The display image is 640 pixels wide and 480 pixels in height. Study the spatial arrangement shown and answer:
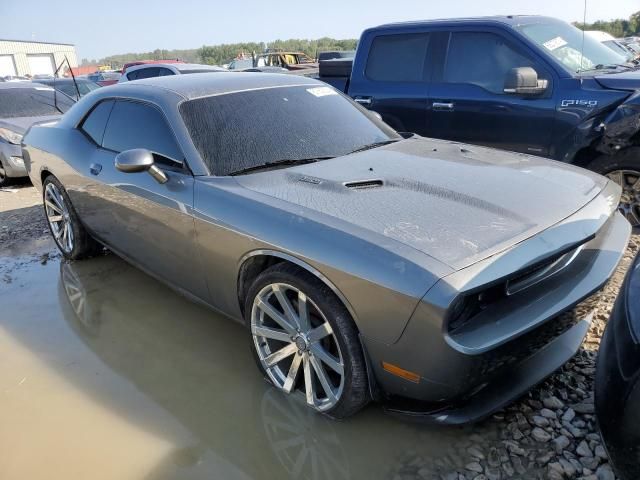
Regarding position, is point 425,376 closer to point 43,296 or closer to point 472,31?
point 43,296

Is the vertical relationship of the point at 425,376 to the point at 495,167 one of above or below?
below

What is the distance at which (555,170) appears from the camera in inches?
117

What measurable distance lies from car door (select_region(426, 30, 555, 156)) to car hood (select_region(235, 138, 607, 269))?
1438mm

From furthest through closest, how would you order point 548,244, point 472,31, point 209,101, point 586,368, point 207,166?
point 472,31 < point 209,101 < point 207,166 < point 586,368 < point 548,244

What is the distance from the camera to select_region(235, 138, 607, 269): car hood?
2125 millimetres

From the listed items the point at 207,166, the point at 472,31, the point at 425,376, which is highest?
the point at 472,31

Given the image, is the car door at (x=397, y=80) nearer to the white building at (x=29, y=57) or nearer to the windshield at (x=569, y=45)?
the windshield at (x=569, y=45)

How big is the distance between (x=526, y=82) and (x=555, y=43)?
667 mm

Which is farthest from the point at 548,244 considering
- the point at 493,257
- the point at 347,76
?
the point at 347,76

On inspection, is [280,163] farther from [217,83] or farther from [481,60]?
[481,60]

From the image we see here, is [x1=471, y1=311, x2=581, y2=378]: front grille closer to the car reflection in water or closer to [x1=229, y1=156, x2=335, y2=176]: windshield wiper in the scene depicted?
the car reflection in water

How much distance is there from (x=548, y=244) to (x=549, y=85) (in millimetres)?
2806

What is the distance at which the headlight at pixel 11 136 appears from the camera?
737 centimetres

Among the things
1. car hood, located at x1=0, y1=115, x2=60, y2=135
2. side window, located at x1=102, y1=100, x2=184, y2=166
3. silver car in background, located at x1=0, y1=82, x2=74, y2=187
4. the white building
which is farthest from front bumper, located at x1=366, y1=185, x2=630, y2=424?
the white building
